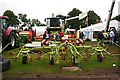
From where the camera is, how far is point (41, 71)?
12.1 meters

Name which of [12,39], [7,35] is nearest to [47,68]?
[7,35]

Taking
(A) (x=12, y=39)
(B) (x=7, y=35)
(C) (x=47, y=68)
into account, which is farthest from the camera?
(A) (x=12, y=39)

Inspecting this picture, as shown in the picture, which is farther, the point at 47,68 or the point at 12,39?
the point at 12,39

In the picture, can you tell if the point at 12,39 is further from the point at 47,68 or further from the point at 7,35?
Result: the point at 47,68

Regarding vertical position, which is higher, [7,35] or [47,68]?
[7,35]

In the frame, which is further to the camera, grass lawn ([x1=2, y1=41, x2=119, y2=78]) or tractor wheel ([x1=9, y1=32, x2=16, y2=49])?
tractor wheel ([x1=9, y1=32, x2=16, y2=49])

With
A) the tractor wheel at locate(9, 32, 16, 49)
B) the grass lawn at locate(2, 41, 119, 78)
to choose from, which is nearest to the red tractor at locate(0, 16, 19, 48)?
the tractor wheel at locate(9, 32, 16, 49)

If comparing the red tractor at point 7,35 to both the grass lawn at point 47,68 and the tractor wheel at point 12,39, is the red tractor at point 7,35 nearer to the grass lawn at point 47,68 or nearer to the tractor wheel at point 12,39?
the tractor wheel at point 12,39

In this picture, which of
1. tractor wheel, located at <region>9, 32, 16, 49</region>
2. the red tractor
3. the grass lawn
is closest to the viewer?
the grass lawn

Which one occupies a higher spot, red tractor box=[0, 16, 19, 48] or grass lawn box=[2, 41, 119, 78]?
red tractor box=[0, 16, 19, 48]

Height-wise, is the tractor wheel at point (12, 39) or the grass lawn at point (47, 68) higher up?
the tractor wheel at point (12, 39)

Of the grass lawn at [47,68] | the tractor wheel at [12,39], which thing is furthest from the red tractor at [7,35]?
the grass lawn at [47,68]

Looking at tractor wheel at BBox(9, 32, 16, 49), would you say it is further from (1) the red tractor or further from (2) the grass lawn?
(2) the grass lawn

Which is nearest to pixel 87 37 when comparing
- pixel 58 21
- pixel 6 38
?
pixel 58 21
